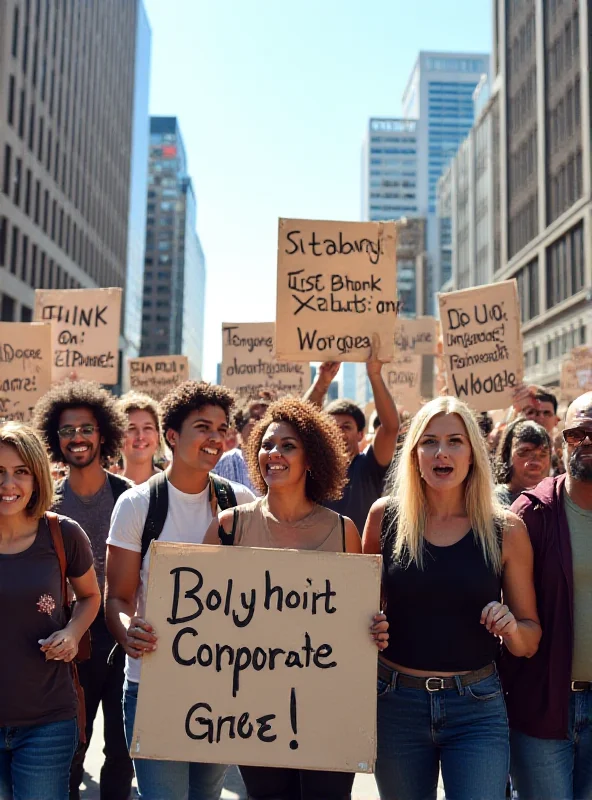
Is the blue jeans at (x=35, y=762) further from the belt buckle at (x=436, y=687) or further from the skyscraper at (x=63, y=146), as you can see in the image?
the skyscraper at (x=63, y=146)

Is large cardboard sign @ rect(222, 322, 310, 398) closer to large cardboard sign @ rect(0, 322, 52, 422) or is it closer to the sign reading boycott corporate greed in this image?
large cardboard sign @ rect(0, 322, 52, 422)

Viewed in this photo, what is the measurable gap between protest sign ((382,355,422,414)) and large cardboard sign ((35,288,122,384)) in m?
4.13

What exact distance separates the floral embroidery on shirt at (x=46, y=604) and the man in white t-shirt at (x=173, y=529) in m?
0.24

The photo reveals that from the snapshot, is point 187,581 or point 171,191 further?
point 171,191

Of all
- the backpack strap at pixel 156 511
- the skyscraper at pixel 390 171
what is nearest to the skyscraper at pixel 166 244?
the skyscraper at pixel 390 171

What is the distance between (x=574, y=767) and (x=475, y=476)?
108cm

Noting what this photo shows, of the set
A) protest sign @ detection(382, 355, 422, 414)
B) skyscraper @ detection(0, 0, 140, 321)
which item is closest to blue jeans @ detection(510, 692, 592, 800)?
protest sign @ detection(382, 355, 422, 414)

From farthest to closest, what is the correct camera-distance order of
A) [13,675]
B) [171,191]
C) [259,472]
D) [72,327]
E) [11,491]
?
1. [171,191]
2. [72,327]
3. [259,472]
4. [11,491]
5. [13,675]

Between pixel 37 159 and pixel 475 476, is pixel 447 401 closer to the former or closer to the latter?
pixel 475 476

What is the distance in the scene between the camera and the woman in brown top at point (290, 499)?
3.19 m

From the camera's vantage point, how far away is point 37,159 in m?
43.3

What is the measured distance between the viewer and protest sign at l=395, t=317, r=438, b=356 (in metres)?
11.9

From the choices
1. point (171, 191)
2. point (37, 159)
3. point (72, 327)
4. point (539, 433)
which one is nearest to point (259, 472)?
point (539, 433)

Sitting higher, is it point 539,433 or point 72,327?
point 72,327
